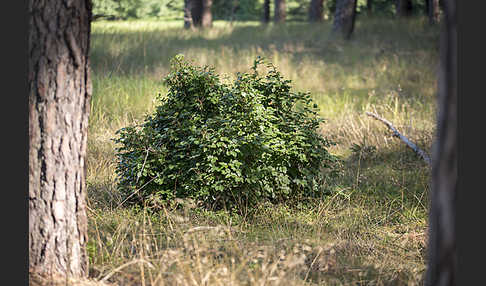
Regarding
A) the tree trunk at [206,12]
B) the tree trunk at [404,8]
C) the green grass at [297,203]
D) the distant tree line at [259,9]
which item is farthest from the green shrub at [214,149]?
the tree trunk at [404,8]

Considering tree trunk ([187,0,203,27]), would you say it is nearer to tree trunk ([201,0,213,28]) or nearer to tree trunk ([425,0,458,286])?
tree trunk ([201,0,213,28])

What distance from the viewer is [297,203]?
4.81 m

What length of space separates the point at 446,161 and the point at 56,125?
6.70 ft

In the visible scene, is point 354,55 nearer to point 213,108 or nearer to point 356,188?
point 356,188

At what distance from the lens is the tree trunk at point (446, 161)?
2090mm

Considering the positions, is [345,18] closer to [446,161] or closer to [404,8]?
[404,8]

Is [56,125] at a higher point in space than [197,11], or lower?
lower

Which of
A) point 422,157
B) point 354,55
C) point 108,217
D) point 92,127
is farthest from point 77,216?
point 354,55

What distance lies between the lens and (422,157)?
6.28 metres

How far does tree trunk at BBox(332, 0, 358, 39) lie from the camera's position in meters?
15.9

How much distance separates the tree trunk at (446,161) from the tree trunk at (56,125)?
1.92 metres

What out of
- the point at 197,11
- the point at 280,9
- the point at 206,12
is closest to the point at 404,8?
the point at 280,9

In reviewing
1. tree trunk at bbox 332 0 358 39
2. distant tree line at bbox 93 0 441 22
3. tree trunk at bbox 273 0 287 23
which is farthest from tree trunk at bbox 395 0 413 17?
tree trunk at bbox 273 0 287 23

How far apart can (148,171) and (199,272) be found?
138 cm
